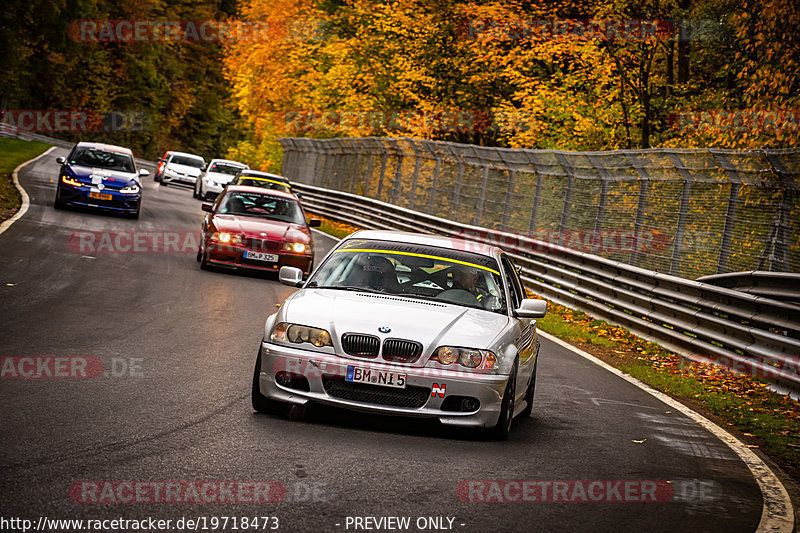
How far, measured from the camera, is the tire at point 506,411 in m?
7.62

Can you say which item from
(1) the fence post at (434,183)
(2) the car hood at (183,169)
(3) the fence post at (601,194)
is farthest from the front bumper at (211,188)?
(3) the fence post at (601,194)

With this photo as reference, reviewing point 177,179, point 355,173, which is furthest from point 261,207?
point 177,179

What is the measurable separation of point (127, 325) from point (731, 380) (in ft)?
23.0

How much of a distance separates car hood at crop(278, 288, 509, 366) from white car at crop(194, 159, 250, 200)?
29.8m

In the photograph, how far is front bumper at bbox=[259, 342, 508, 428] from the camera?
23.9 feet

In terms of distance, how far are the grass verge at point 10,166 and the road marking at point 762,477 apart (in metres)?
14.8

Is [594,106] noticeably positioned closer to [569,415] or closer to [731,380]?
[731,380]

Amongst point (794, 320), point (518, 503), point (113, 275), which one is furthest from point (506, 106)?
point (518, 503)

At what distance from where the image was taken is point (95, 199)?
966 inches

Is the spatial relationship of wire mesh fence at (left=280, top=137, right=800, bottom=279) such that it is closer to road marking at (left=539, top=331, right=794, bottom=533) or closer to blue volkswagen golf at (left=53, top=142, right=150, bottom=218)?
road marking at (left=539, top=331, right=794, bottom=533)

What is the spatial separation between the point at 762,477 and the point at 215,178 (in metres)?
32.2

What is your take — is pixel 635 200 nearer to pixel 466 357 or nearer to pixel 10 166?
pixel 466 357

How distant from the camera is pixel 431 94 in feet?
118

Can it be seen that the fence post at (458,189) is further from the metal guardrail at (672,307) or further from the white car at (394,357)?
the white car at (394,357)
